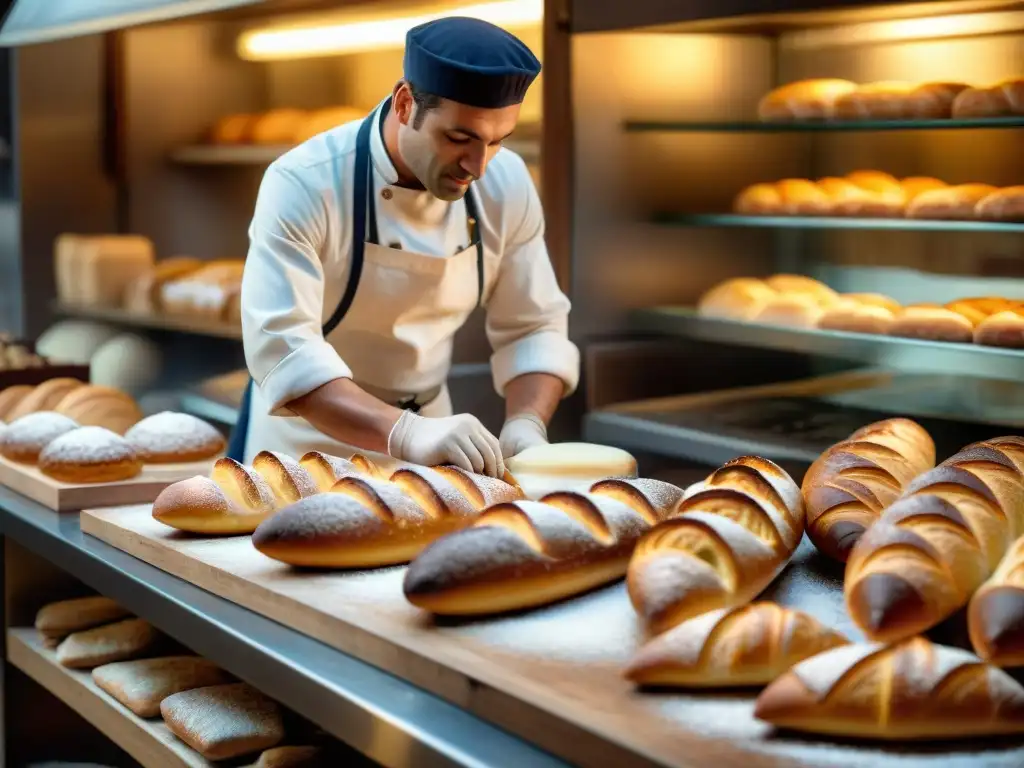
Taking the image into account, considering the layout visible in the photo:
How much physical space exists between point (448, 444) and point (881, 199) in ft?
4.58

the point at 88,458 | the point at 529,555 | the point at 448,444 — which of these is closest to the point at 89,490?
the point at 88,458

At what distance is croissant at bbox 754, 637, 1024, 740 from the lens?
0.98 m

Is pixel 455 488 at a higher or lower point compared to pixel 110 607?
higher

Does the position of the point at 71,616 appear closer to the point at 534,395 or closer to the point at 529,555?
the point at 534,395

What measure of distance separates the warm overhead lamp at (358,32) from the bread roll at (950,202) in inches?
35.5

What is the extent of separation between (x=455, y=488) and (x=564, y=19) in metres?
1.60

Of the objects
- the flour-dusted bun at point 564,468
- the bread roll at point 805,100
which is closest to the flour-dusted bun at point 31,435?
the flour-dusted bun at point 564,468

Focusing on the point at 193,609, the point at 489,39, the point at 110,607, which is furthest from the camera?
the point at 110,607

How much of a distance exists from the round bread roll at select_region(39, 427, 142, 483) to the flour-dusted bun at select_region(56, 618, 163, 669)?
231 mm

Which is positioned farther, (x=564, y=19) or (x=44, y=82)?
(x=44, y=82)

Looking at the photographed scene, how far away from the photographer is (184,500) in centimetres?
158

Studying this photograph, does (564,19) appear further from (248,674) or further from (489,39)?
(248,674)

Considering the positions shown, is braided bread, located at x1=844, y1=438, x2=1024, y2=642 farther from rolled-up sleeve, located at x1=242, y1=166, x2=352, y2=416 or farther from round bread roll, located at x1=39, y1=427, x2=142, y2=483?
round bread roll, located at x1=39, y1=427, x2=142, y2=483

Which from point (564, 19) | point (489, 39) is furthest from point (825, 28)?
point (489, 39)
